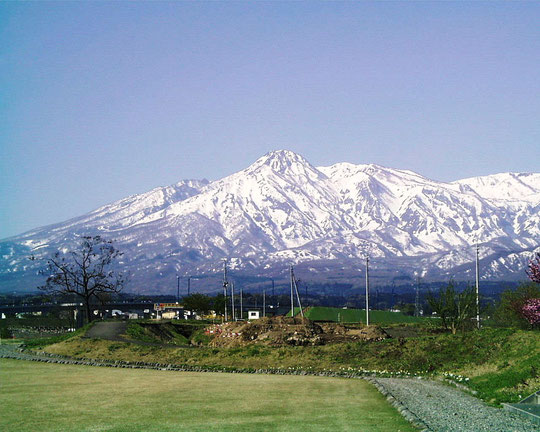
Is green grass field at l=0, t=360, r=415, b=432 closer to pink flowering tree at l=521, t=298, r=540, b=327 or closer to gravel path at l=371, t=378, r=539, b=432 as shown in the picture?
gravel path at l=371, t=378, r=539, b=432

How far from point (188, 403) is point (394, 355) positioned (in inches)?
985

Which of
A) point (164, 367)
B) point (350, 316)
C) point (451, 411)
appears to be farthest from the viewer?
point (350, 316)

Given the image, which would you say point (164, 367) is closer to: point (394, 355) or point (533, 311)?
point (394, 355)

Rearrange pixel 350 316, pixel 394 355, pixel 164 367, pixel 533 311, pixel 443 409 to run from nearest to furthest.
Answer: pixel 443 409 < pixel 164 367 < pixel 394 355 < pixel 533 311 < pixel 350 316

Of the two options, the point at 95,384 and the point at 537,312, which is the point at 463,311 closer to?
the point at 537,312

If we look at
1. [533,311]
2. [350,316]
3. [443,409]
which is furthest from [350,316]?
[443,409]

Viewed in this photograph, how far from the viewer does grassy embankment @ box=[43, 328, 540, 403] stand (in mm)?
44094

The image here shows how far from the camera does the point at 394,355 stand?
178 ft


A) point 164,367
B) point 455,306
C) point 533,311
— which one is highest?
point 455,306

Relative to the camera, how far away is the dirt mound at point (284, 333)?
6950cm

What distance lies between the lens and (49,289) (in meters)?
94.3

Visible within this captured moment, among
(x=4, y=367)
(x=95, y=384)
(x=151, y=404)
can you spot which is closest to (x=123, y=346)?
(x=4, y=367)

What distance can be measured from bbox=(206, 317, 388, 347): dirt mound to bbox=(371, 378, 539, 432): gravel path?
2857cm

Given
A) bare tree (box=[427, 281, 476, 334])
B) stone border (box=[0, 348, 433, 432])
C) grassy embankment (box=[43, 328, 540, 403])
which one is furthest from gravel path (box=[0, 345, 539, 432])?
bare tree (box=[427, 281, 476, 334])
